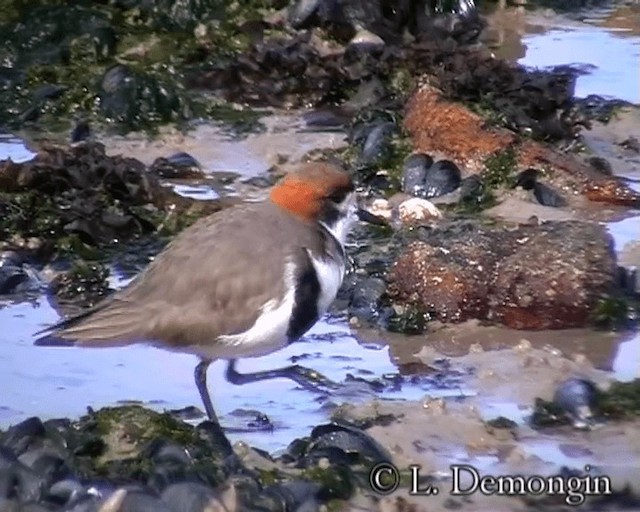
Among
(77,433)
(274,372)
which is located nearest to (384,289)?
(274,372)

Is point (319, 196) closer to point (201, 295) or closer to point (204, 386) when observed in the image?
point (201, 295)

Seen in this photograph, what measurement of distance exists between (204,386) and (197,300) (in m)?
0.33

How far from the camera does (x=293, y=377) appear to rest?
550 cm

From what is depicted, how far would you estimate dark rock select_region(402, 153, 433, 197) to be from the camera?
24.7 feet

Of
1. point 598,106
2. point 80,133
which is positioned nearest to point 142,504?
point 80,133

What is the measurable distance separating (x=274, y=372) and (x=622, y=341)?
1.34 meters

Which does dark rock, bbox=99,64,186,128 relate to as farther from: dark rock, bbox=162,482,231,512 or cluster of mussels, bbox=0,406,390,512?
dark rock, bbox=162,482,231,512

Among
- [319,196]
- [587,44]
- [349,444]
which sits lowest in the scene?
[587,44]

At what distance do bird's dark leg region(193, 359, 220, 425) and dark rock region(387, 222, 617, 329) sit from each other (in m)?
1.06

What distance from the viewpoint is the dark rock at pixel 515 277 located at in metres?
6.07

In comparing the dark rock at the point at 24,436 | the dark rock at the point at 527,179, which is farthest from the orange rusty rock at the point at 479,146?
the dark rock at the point at 24,436

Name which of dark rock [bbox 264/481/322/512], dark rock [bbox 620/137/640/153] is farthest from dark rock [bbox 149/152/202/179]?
dark rock [bbox 264/481/322/512]

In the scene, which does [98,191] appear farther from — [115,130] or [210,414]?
[210,414]

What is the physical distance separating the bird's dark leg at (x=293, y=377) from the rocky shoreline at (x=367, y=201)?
184 millimetres
